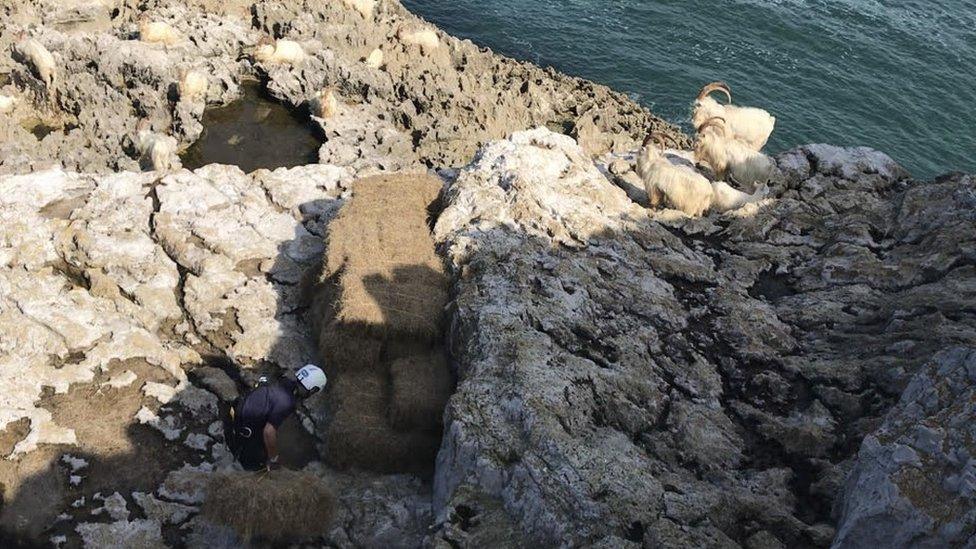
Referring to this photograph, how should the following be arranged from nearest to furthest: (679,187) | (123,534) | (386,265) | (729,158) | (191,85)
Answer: (123,534) → (386,265) → (679,187) → (729,158) → (191,85)

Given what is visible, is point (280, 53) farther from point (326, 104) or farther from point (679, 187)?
point (679, 187)

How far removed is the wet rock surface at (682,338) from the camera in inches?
379

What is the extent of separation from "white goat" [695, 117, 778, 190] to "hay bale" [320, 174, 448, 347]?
7.55m

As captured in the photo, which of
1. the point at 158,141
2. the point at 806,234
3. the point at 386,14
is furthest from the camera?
the point at 386,14

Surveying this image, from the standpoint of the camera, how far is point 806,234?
16.7 m

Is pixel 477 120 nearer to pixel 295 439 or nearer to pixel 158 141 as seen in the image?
pixel 158 141

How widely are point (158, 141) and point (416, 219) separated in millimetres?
11493

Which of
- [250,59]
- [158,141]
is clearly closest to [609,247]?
[158,141]

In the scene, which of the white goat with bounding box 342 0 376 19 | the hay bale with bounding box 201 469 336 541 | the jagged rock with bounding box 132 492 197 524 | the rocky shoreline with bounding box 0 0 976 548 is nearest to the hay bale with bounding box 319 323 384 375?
the rocky shoreline with bounding box 0 0 976 548

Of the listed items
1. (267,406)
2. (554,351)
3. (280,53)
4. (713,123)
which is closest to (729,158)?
(713,123)

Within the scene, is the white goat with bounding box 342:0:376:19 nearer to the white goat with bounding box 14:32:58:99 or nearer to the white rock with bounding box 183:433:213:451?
the white goat with bounding box 14:32:58:99

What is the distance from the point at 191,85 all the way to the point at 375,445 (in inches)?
762

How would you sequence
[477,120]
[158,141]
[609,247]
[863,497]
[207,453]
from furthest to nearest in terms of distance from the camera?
[477,120], [158,141], [609,247], [207,453], [863,497]

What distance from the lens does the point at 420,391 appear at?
12.0 m
